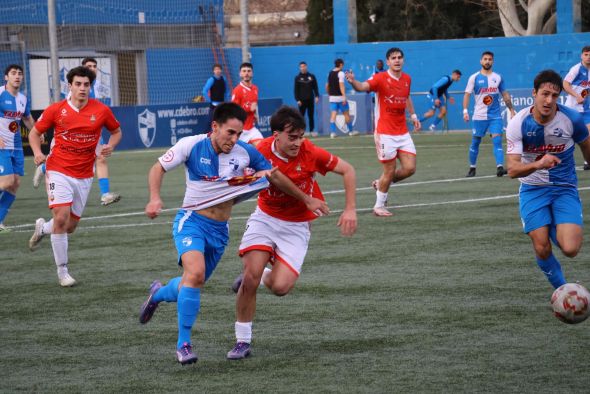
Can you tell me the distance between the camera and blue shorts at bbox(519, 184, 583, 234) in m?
8.54

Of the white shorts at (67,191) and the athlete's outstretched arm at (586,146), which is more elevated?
the athlete's outstretched arm at (586,146)

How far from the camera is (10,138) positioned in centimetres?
1496

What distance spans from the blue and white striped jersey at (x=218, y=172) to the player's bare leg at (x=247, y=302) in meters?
0.47

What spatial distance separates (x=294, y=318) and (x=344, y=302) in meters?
0.75

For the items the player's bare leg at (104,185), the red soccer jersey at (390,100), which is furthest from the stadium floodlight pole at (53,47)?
the red soccer jersey at (390,100)

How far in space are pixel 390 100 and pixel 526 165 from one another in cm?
724

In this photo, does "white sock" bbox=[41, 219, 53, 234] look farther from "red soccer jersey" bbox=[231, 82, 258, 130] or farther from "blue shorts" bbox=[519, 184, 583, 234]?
"red soccer jersey" bbox=[231, 82, 258, 130]

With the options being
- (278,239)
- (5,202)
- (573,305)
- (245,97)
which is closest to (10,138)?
(5,202)

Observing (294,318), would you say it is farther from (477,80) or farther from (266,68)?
(266,68)

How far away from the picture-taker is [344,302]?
9.20 meters

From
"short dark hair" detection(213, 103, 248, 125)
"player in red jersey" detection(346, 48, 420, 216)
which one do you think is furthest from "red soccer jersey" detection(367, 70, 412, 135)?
"short dark hair" detection(213, 103, 248, 125)

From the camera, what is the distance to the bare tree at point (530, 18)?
127ft

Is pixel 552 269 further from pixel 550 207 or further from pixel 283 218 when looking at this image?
pixel 283 218

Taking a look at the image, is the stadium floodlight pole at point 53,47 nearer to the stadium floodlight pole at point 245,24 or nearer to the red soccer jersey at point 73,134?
the stadium floodlight pole at point 245,24
